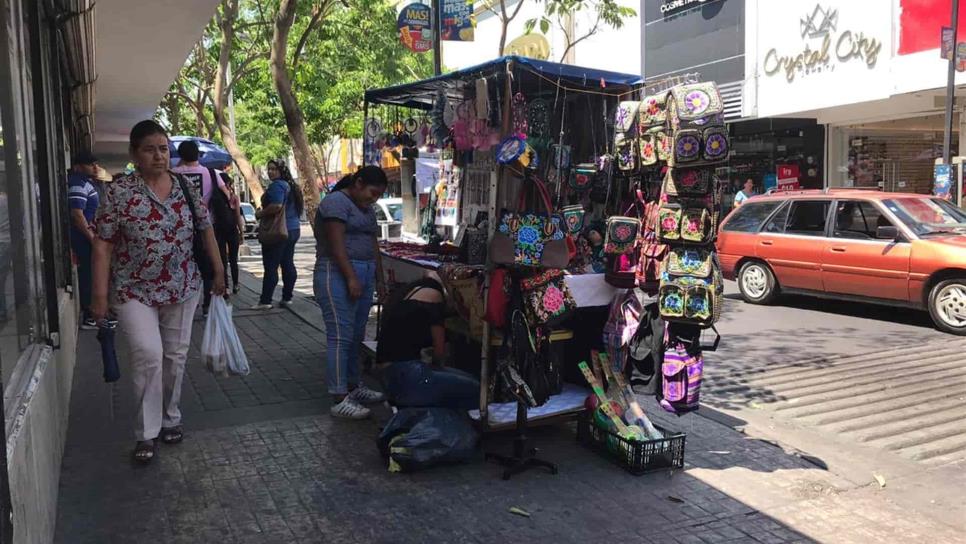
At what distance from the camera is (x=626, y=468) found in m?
4.46

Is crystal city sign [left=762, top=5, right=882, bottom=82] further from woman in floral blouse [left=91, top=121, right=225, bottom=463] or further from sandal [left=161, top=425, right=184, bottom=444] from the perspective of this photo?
sandal [left=161, top=425, right=184, bottom=444]

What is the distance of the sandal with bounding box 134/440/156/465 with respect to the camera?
4434 millimetres

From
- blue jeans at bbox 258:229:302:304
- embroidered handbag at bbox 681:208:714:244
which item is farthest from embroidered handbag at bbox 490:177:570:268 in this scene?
blue jeans at bbox 258:229:302:304

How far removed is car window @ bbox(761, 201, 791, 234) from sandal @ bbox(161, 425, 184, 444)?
8556mm

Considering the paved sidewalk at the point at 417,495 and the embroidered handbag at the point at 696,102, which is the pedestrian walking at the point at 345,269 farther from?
the embroidered handbag at the point at 696,102

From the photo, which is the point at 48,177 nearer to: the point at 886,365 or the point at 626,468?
the point at 626,468

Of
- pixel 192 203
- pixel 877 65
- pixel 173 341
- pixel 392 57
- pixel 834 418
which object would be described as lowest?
pixel 834 418

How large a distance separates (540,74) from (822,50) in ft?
46.9

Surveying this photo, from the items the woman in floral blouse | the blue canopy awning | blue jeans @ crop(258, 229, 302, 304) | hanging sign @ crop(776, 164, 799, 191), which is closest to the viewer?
the woman in floral blouse

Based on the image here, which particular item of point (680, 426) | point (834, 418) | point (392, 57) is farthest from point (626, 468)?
point (392, 57)

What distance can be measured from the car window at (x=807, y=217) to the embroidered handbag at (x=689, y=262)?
6305 millimetres

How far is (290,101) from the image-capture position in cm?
1029

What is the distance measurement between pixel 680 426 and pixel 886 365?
3000 mm

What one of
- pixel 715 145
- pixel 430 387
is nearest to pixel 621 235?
pixel 715 145
